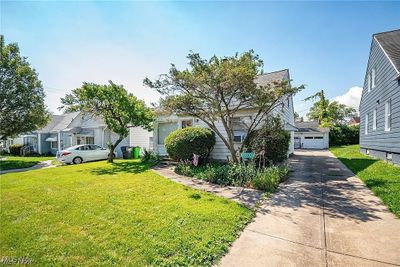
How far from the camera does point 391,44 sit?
1155cm

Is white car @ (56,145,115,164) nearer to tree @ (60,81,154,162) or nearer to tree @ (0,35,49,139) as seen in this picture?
tree @ (60,81,154,162)

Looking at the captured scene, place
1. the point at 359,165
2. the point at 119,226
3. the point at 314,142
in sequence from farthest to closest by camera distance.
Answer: the point at 314,142, the point at 359,165, the point at 119,226

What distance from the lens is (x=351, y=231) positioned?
3.88 metres

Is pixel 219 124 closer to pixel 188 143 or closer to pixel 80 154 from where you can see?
pixel 188 143

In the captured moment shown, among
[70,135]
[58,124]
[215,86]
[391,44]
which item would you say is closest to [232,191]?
[215,86]

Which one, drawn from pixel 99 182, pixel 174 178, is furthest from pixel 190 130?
pixel 99 182

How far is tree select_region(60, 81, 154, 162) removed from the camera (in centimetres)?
1269

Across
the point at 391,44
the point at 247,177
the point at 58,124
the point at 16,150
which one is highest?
the point at 391,44

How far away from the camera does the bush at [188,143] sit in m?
11.0

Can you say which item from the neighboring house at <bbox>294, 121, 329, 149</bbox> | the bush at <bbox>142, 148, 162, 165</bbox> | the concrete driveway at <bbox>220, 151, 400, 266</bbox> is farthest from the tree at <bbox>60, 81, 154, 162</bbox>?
the neighboring house at <bbox>294, 121, 329, 149</bbox>

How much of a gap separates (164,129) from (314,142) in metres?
26.3

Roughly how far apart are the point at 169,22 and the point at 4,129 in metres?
18.4

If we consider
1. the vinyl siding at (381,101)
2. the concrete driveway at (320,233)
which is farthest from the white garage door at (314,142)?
the concrete driveway at (320,233)

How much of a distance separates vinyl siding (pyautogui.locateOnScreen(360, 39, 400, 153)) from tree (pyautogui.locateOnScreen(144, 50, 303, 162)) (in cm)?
519
